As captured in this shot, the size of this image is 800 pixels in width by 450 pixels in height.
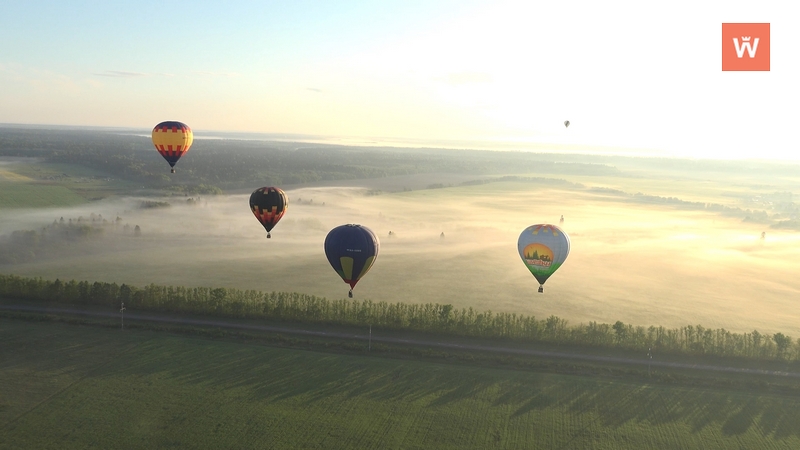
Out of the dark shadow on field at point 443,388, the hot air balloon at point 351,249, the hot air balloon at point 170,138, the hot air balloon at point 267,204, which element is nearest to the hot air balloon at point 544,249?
the dark shadow on field at point 443,388

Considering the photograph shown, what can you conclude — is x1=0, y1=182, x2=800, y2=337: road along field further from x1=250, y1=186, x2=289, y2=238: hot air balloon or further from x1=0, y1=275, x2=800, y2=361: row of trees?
x1=250, y1=186, x2=289, y2=238: hot air balloon

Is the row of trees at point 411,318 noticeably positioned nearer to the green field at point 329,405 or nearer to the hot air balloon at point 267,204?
the green field at point 329,405

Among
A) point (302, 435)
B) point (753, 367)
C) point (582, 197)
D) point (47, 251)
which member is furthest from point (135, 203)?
point (582, 197)

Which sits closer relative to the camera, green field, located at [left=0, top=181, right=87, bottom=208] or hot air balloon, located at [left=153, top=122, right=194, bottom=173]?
hot air balloon, located at [left=153, top=122, right=194, bottom=173]

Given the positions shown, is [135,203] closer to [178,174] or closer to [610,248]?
[178,174]

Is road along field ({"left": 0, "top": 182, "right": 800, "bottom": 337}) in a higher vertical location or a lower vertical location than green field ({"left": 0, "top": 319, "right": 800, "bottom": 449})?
higher

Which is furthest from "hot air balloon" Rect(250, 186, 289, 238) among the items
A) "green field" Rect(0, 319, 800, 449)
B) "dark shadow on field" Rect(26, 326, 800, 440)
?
"dark shadow on field" Rect(26, 326, 800, 440)

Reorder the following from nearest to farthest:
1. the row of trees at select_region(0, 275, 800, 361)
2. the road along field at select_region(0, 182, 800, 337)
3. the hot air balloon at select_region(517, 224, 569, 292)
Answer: the hot air balloon at select_region(517, 224, 569, 292)
the row of trees at select_region(0, 275, 800, 361)
the road along field at select_region(0, 182, 800, 337)

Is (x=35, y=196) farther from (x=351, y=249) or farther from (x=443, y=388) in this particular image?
(x=443, y=388)
